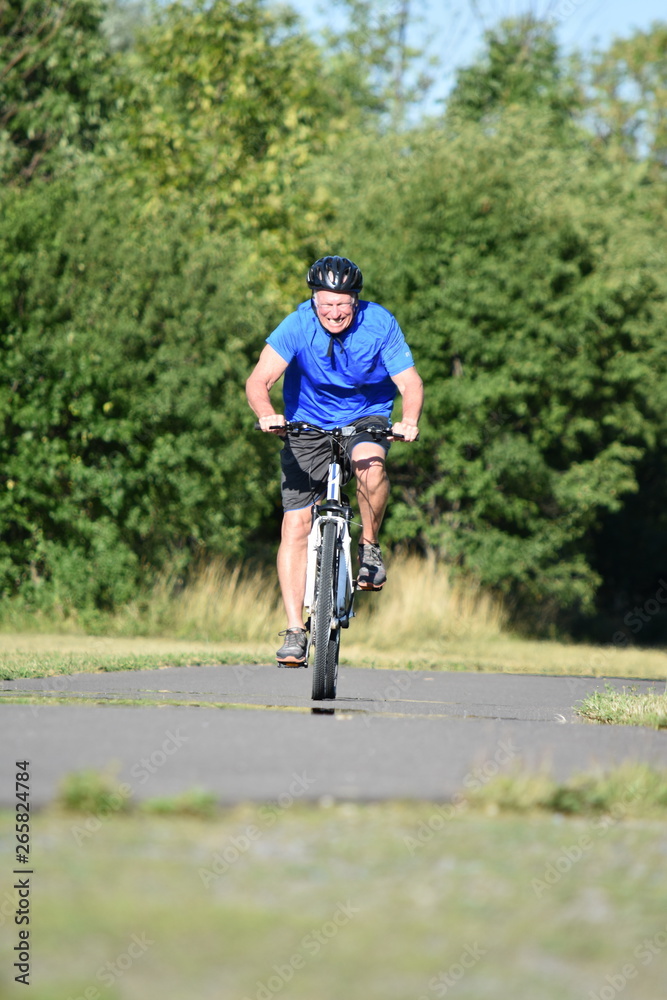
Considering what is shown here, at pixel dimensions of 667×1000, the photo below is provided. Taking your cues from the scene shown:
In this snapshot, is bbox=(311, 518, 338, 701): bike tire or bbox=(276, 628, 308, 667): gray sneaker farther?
bbox=(276, 628, 308, 667): gray sneaker

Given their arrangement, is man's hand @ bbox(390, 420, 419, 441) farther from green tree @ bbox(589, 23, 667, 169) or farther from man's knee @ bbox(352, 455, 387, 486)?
green tree @ bbox(589, 23, 667, 169)

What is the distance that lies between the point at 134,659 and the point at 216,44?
546 inches

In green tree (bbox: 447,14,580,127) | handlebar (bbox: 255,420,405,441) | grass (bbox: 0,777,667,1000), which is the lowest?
grass (bbox: 0,777,667,1000)

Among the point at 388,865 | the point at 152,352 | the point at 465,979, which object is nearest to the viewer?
the point at 465,979

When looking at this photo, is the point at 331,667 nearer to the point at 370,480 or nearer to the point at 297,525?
the point at 297,525

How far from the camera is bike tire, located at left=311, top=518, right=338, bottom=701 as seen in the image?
6.84 meters

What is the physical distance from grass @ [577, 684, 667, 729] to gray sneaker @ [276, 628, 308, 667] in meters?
1.49

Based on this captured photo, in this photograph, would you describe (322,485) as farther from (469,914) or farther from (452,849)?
(469,914)

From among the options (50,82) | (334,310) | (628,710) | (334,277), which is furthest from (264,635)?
(50,82)

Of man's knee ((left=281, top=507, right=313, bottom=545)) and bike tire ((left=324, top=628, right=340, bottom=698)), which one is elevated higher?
man's knee ((left=281, top=507, right=313, bottom=545))

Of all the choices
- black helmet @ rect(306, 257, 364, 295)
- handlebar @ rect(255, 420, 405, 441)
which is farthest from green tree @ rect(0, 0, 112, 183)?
handlebar @ rect(255, 420, 405, 441)

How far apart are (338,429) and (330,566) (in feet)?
2.48

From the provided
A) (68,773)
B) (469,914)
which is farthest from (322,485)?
(469,914)

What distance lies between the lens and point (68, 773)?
156 inches
